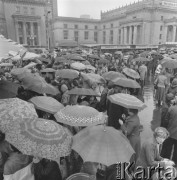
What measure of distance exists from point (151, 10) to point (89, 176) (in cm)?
6810

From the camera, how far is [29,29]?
5809 centimetres

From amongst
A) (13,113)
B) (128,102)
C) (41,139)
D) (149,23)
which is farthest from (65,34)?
(41,139)

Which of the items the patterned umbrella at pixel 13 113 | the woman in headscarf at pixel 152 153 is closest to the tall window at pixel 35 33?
the patterned umbrella at pixel 13 113

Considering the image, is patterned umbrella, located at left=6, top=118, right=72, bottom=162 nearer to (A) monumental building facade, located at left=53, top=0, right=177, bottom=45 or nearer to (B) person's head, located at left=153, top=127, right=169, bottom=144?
(B) person's head, located at left=153, top=127, right=169, bottom=144

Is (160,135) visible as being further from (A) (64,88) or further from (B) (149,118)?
(B) (149,118)

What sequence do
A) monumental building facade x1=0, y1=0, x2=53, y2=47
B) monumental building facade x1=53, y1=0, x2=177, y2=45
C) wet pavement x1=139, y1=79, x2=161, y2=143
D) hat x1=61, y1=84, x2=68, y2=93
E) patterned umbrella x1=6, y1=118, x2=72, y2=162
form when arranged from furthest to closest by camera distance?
monumental building facade x1=53, y1=0, x2=177, y2=45 → monumental building facade x1=0, y1=0, x2=53, y2=47 → wet pavement x1=139, y1=79, x2=161, y2=143 → hat x1=61, y1=84, x2=68, y2=93 → patterned umbrella x1=6, y1=118, x2=72, y2=162

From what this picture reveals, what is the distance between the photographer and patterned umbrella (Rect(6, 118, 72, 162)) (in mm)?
2467

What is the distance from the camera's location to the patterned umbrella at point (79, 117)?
3209 mm

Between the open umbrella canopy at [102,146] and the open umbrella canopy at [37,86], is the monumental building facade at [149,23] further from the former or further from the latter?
the open umbrella canopy at [102,146]

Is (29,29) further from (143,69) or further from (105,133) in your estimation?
(105,133)

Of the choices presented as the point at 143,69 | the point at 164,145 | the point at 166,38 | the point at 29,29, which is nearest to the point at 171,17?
the point at 166,38

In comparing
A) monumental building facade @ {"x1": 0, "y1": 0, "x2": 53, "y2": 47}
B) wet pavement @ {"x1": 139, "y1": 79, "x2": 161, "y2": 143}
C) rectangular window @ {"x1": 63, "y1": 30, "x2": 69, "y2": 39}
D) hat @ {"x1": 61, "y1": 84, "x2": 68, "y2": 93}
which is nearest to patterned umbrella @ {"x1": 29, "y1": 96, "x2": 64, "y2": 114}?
hat @ {"x1": 61, "y1": 84, "x2": 68, "y2": 93}

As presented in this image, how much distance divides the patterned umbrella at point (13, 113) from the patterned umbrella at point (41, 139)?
294 mm

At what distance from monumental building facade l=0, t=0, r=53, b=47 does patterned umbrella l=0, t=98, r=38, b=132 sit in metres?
52.4
